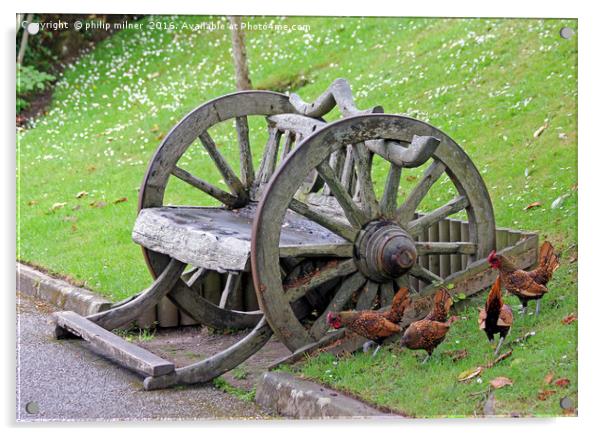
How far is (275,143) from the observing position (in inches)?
216

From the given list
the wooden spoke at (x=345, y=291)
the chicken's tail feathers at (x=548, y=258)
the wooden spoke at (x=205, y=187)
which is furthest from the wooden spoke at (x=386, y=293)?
the wooden spoke at (x=205, y=187)

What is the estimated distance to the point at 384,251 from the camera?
4453 millimetres

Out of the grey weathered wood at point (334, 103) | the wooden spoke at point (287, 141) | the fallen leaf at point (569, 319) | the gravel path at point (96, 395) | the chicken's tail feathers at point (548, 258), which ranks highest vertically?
the grey weathered wood at point (334, 103)

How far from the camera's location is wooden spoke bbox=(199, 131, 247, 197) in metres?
5.33

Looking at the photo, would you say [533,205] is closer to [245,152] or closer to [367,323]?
[245,152]

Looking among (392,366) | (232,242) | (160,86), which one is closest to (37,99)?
(160,86)

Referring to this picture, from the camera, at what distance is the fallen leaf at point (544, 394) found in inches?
154

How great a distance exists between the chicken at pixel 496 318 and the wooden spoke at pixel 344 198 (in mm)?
679

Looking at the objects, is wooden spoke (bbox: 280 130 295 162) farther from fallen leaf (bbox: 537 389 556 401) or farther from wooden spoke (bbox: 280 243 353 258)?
fallen leaf (bbox: 537 389 556 401)

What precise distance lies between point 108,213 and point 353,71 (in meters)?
1.96

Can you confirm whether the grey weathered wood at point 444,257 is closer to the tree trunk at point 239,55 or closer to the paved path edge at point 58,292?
the tree trunk at point 239,55

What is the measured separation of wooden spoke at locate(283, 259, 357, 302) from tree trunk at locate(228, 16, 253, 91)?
1.16 meters

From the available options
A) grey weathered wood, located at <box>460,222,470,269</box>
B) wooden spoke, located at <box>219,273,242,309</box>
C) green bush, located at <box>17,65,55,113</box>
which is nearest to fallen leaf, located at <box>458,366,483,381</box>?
grey weathered wood, located at <box>460,222,470,269</box>

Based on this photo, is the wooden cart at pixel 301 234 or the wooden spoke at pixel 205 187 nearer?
the wooden cart at pixel 301 234
